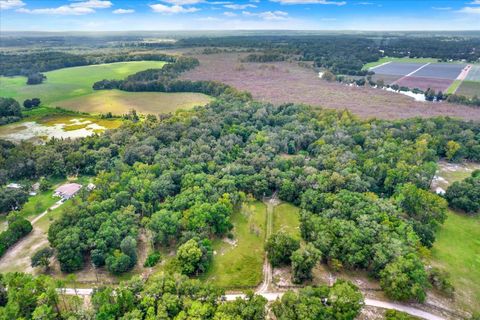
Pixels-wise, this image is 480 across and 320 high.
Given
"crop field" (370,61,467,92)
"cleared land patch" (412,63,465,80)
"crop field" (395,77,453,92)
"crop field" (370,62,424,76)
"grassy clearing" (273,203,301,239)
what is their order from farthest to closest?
1. "crop field" (370,62,424,76)
2. "cleared land patch" (412,63,465,80)
3. "crop field" (370,61,467,92)
4. "crop field" (395,77,453,92)
5. "grassy clearing" (273,203,301,239)

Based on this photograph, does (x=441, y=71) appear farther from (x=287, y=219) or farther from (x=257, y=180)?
(x=287, y=219)

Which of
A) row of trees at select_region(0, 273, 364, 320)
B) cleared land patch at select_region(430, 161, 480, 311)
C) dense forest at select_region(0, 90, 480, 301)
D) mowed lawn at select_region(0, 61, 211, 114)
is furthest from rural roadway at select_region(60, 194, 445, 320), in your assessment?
mowed lawn at select_region(0, 61, 211, 114)

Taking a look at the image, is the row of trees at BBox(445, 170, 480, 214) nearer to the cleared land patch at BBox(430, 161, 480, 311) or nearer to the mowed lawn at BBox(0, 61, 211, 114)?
the cleared land patch at BBox(430, 161, 480, 311)

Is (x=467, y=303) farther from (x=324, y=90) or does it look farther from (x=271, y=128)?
(x=324, y=90)

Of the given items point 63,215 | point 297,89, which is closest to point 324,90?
point 297,89

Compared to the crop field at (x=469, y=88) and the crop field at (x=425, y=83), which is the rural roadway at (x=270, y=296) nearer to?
the crop field at (x=469, y=88)

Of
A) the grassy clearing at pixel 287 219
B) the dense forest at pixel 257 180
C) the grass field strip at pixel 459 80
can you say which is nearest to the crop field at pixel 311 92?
the dense forest at pixel 257 180
